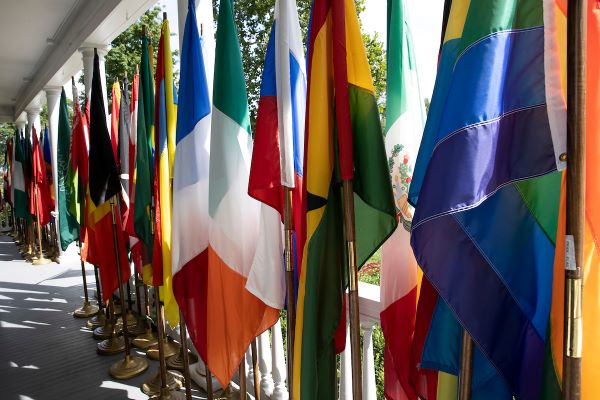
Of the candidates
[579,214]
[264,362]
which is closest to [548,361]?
[579,214]

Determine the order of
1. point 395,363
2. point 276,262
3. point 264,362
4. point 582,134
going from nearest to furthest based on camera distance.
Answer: point 582,134
point 395,363
point 276,262
point 264,362

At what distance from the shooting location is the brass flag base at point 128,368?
3021 millimetres

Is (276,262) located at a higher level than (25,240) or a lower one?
higher

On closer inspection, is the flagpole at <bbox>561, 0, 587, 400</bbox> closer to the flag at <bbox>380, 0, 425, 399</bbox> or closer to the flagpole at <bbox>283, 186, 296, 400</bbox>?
the flag at <bbox>380, 0, 425, 399</bbox>

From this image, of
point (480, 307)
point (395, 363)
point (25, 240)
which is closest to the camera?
point (480, 307)

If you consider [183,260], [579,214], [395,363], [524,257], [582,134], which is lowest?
[395,363]

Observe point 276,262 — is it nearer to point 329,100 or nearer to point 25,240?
point 329,100

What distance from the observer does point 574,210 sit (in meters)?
0.69

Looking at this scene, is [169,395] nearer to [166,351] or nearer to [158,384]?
[158,384]

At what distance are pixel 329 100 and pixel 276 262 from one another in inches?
26.3

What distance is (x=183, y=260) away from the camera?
196 centimetres

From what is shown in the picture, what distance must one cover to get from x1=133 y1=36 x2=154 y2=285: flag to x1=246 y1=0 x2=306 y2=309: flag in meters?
1.12

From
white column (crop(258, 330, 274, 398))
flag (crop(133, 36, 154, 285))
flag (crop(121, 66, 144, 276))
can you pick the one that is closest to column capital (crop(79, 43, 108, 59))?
flag (crop(121, 66, 144, 276))

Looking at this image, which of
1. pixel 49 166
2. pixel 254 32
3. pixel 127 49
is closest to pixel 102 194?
pixel 49 166
